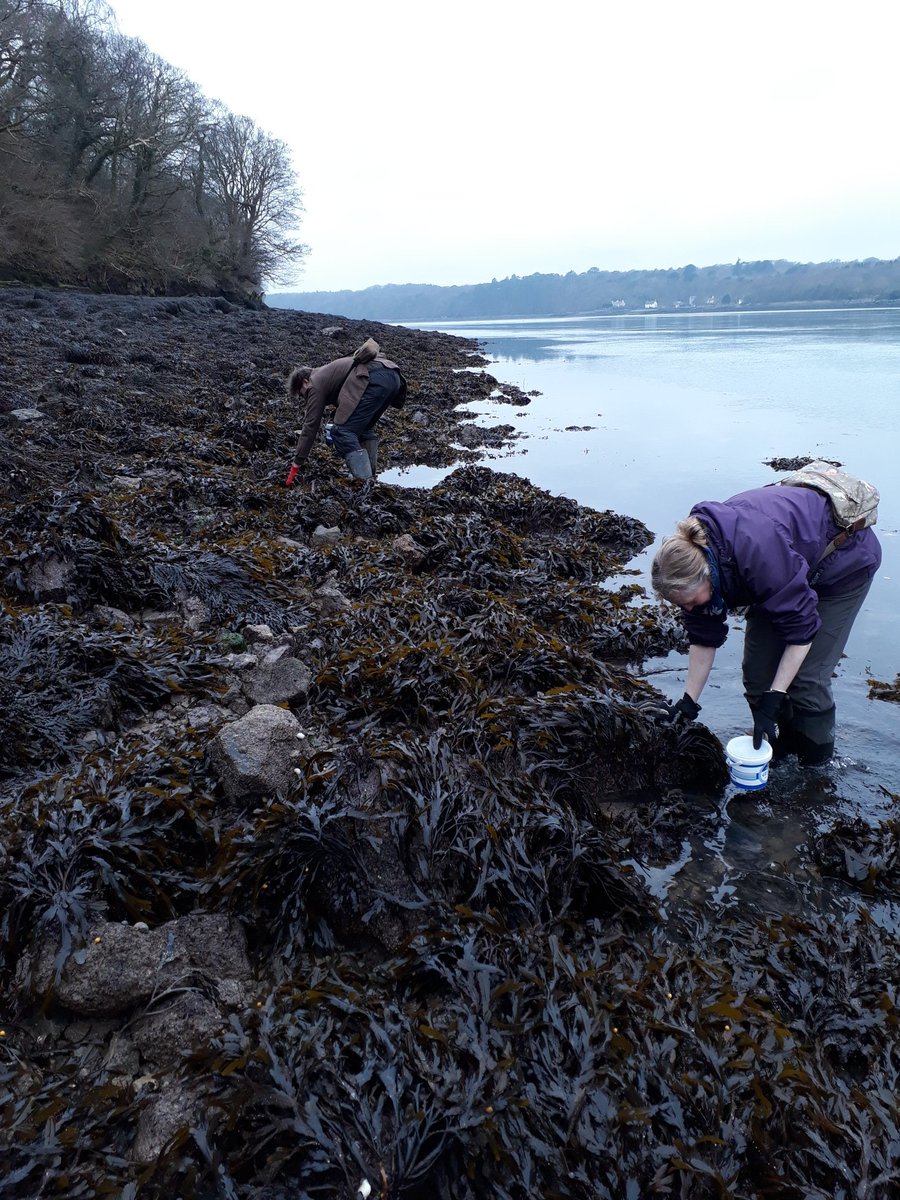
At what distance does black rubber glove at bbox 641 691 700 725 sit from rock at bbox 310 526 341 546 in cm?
315

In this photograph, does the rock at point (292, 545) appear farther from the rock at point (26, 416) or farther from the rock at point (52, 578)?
the rock at point (26, 416)

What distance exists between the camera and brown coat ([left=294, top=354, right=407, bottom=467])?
6.61 meters

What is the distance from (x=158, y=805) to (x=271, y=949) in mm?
623

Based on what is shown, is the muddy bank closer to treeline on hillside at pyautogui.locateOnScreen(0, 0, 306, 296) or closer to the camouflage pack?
→ the camouflage pack

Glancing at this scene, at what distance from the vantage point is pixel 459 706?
3.20 m

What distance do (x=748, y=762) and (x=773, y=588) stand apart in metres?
0.76

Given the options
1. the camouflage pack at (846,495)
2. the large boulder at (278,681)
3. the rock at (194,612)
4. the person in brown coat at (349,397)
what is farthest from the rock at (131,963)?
the person in brown coat at (349,397)

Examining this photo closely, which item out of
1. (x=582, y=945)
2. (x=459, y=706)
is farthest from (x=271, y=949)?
(x=459, y=706)

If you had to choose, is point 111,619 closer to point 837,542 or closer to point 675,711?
point 675,711

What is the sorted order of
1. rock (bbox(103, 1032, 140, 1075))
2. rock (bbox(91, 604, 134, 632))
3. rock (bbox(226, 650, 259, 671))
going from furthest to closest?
rock (bbox(91, 604, 134, 632)), rock (bbox(226, 650, 259, 671)), rock (bbox(103, 1032, 140, 1075))

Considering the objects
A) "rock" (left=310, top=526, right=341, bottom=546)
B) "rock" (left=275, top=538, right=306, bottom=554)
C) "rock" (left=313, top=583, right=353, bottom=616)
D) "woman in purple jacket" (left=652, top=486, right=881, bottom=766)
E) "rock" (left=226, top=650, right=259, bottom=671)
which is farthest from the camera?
"rock" (left=310, top=526, right=341, bottom=546)

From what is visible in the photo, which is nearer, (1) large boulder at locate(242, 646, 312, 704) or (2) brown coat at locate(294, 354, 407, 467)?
(1) large boulder at locate(242, 646, 312, 704)

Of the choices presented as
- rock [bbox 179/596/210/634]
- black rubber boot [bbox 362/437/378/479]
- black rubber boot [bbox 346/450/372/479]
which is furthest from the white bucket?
black rubber boot [bbox 362/437/378/479]

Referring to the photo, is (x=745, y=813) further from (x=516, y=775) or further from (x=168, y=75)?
(x=168, y=75)
